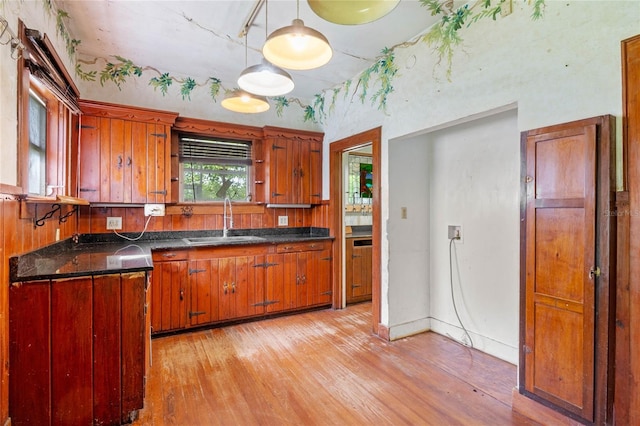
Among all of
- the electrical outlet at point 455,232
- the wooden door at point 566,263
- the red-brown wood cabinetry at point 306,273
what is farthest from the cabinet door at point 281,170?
the wooden door at point 566,263

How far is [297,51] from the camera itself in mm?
1781

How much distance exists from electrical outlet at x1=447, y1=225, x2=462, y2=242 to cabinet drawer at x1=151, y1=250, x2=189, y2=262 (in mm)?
2620

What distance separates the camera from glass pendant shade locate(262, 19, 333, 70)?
170cm

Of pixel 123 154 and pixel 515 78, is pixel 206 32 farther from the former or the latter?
pixel 515 78

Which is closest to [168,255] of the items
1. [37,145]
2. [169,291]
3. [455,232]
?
[169,291]

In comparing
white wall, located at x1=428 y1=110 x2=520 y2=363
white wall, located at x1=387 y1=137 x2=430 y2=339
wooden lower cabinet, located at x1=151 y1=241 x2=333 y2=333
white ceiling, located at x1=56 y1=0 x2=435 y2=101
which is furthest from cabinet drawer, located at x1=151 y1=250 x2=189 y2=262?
white wall, located at x1=428 y1=110 x2=520 y2=363

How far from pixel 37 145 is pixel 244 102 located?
58.7 inches

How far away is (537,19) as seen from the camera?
1.91 m

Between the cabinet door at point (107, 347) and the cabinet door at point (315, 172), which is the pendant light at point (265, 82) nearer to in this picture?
the cabinet door at point (107, 347)

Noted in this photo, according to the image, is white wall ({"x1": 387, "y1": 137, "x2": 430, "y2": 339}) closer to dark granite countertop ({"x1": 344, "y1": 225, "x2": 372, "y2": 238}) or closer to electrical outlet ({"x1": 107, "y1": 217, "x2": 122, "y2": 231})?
dark granite countertop ({"x1": 344, "y1": 225, "x2": 372, "y2": 238})

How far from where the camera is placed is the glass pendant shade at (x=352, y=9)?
4.29ft

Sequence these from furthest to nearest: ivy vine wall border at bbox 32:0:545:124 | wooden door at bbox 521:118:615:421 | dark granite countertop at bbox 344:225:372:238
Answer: dark granite countertop at bbox 344:225:372:238
ivy vine wall border at bbox 32:0:545:124
wooden door at bbox 521:118:615:421

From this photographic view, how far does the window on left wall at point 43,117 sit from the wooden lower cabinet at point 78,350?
654 millimetres

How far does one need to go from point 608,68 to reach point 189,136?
3657 mm
